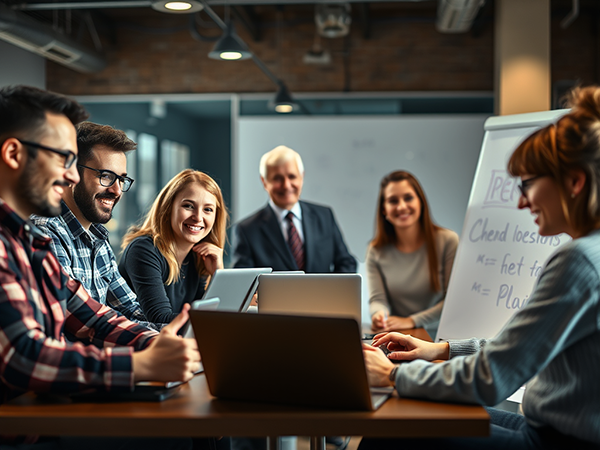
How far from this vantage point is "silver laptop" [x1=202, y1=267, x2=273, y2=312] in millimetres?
1517

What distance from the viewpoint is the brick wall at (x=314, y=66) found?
604 centimetres

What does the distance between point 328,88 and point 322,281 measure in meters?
4.86

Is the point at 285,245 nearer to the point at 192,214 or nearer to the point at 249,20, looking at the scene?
the point at 192,214

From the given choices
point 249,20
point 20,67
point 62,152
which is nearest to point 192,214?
point 62,152

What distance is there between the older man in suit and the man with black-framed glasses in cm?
140

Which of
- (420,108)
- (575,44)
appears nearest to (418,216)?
(420,108)

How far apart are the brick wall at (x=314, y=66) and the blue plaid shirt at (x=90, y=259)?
4.31 metres

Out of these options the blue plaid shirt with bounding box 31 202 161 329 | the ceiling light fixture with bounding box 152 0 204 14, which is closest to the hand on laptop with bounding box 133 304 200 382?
the blue plaid shirt with bounding box 31 202 161 329

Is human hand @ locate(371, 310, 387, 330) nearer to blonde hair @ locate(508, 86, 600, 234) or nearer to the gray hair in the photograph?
the gray hair

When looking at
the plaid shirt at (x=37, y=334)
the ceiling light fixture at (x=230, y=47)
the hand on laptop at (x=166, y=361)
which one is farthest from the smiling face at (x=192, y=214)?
the ceiling light fixture at (x=230, y=47)

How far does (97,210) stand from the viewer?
211 cm

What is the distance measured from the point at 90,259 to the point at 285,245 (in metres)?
1.62

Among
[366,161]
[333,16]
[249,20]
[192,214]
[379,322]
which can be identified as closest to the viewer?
[192,214]

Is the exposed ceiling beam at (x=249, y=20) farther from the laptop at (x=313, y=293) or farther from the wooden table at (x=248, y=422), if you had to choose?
the wooden table at (x=248, y=422)
